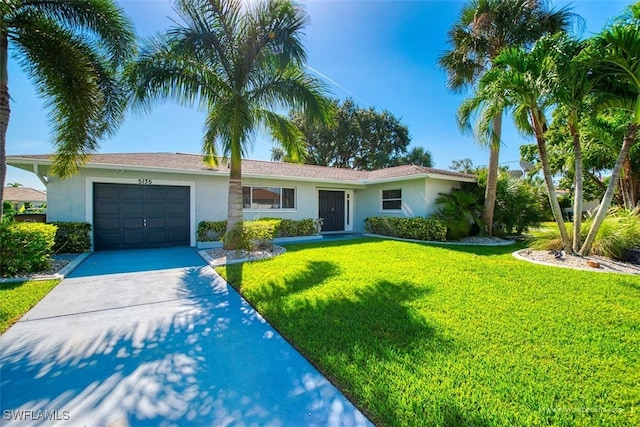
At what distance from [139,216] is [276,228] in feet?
17.4

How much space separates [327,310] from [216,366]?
6.23ft

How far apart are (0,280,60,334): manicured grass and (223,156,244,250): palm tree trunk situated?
423cm

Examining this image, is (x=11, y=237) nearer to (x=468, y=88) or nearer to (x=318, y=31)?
(x=318, y=31)

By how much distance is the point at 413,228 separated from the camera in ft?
39.9

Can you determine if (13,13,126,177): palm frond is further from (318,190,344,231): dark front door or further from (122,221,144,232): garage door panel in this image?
(318,190,344,231): dark front door

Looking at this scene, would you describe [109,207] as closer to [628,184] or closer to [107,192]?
[107,192]

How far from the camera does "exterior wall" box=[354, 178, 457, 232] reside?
1234 cm

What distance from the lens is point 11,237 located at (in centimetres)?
616

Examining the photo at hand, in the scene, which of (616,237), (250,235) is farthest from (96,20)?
(616,237)

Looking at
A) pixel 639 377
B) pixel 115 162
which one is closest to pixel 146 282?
pixel 115 162

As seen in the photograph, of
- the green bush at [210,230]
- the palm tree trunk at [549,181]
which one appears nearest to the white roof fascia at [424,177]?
the palm tree trunk at [549,181]

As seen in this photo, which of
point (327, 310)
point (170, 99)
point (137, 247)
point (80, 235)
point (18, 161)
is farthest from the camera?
point (137, 247)

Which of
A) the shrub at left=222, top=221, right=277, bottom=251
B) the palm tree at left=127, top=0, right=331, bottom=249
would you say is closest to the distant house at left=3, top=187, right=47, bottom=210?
the palm tree at left=127, top=0, right=331, bottom=249

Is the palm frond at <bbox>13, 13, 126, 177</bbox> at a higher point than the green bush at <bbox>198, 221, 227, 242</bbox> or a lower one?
Result: higher
